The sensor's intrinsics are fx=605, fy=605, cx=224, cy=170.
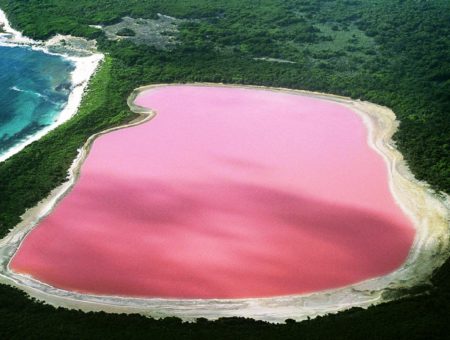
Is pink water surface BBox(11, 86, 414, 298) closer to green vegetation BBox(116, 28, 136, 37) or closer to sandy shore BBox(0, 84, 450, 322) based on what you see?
sandy shore BBox(0, 84, 450, 322)

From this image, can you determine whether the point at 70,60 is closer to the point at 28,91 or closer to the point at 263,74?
the point at 28,91

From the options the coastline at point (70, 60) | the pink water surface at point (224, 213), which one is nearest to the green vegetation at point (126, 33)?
the coastline at point (70, 60)

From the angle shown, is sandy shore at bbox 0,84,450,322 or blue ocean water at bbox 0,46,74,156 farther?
blue ocean water at bbox 0,46,74,156

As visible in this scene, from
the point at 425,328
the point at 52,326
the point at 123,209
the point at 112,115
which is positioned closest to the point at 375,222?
the point at 425,328

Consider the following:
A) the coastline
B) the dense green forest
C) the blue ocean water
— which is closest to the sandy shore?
the dense green forest

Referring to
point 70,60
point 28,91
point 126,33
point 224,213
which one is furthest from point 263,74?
point 224,213

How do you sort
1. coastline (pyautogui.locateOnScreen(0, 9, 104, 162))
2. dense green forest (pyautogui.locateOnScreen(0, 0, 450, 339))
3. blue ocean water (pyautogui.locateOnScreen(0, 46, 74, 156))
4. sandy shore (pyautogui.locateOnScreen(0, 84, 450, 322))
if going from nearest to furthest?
1. dense green forest (pyautogui.locateOnScreen(0, 0, 450, 339))
2. sandy shore (pyautogui.locateOnScreen(0, 84, 450, 322))
3. coastline (pyautogui.locateOnScreen(0, 9, 104, 162))
4. blue ocean water (pyautogui.locateOnScreen(0, 46, 74, 156))

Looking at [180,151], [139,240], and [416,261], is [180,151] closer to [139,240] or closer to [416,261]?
[139,240]

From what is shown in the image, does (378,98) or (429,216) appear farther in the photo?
(378,98)
